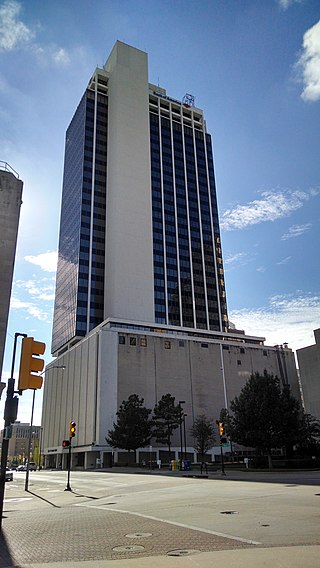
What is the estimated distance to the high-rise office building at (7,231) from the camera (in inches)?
808

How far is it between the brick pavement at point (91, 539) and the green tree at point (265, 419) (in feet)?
129

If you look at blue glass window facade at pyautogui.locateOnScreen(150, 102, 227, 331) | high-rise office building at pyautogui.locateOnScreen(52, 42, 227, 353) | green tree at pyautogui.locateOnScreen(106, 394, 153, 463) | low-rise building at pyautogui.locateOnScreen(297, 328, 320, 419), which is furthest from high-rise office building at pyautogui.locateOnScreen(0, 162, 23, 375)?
blue glass window facade at pyautogui.locateOnScreen(150, 102, 227, 331)

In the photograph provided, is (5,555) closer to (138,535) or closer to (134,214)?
(138,535)

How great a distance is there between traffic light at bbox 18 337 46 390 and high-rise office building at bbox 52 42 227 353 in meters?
96.9

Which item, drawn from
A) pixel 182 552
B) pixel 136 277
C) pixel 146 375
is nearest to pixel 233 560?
pixel 182 552

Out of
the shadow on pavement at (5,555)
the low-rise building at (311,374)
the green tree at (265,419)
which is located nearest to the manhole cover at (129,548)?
the shadow on pavement at (5,555)

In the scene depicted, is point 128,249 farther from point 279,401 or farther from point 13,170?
point 13,170

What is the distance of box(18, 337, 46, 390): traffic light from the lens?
29.6 ft

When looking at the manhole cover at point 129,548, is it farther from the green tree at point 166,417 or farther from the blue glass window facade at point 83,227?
the blue glass window facade at point 83,227

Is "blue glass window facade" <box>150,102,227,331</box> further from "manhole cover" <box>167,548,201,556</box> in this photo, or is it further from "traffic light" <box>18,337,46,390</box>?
"manhole cover" <box>167,548,201,556</box>

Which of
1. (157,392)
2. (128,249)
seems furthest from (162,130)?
(157,392)

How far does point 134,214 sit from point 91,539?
358ft

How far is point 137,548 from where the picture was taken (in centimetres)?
895

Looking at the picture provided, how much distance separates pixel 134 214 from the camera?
116 meters
